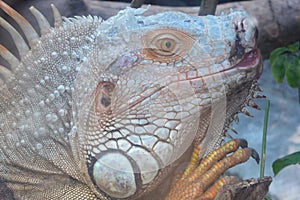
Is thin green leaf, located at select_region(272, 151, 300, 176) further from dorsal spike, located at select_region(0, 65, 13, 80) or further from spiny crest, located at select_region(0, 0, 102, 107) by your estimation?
dorsal spike, located at select_region(0, 65, 13, 80)

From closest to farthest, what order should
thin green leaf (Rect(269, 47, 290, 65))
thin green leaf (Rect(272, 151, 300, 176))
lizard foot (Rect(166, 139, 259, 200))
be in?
lizard foot (Rect(166, 139, 259, 200))
thin green leaf (Rect(272, 151, 300, 176))
thin green leaf (Rect(269, 47, 290, 65))

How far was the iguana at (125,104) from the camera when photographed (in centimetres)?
228

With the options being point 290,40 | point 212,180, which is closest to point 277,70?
point 290,40

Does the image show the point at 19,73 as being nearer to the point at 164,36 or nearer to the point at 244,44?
the point at 164,36

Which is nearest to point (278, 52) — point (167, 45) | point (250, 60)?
point (250, 60)

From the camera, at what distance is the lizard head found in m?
2.27

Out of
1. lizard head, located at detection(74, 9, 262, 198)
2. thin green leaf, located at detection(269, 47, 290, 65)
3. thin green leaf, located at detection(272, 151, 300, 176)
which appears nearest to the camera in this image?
lizard head, located at detection(74, 9, 262, 198)

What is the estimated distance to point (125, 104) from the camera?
2291 millimetres

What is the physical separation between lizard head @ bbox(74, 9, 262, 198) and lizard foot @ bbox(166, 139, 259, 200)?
0.16 meters

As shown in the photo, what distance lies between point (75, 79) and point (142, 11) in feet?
1.18

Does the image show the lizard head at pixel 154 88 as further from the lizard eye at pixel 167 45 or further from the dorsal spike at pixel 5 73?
the dorsal spike at pixel 5 73

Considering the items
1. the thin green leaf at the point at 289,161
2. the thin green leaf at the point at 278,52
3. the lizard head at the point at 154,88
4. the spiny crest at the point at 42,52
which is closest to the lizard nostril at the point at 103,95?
the lizard head at the point at 154,88

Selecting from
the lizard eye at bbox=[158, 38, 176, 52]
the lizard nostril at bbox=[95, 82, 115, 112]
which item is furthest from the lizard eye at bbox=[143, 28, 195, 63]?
the lizard nostril at bbox=[95, 82, 115, 112]

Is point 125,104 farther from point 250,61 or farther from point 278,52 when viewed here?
point 278,52
